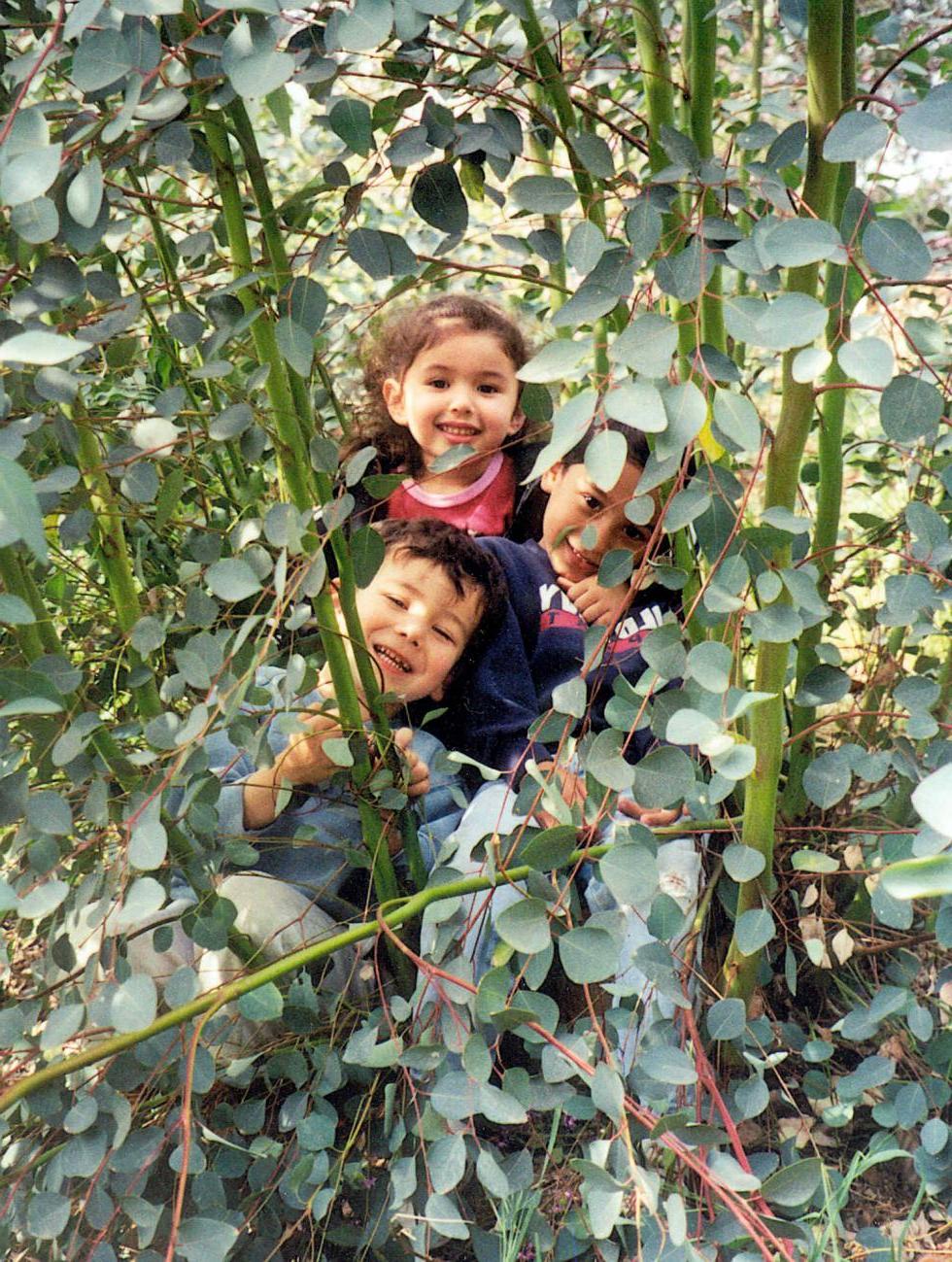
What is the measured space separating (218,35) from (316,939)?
65 centimetres

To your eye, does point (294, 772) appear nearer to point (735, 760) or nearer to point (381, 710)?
point (381, 710)

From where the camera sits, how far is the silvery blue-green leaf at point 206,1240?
754 mm

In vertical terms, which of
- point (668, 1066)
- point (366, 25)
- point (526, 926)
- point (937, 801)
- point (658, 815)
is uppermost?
point (366, 25)

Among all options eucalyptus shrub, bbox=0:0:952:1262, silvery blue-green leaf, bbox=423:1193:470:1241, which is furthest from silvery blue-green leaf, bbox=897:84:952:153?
silvery blue-green leaf, bbox=423:1193:470:1241

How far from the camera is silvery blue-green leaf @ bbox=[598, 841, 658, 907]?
0.69 meters

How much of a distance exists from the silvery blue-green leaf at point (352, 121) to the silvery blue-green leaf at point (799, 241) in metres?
0.25

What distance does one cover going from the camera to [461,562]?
1218 millimetres

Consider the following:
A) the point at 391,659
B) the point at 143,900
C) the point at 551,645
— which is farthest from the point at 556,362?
the point at 551,645

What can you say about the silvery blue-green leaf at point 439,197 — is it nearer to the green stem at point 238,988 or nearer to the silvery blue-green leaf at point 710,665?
the silvery blue-green leaf at point 710,665

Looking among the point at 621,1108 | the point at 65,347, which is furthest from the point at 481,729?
the point at 65,347

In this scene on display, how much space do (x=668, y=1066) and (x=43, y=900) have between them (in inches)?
15.1

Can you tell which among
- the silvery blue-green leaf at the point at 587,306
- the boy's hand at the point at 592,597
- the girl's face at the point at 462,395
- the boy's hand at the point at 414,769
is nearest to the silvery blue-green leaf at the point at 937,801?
the silvery blue-green leaf at the point at 587,306

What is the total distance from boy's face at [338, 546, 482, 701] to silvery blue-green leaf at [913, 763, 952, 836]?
31.7 inches

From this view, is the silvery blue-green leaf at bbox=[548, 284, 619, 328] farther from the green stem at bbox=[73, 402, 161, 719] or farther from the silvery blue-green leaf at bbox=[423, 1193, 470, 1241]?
the silvery blue-green leaf at bbox=[423, 1193, 470, 1241]
